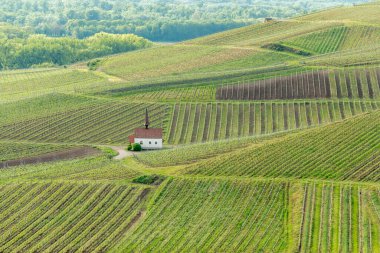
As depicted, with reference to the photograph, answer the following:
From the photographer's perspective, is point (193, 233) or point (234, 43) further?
point (234, 43)

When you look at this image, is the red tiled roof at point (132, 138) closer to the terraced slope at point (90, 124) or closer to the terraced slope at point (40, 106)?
the terraced slope at point (90, 124)

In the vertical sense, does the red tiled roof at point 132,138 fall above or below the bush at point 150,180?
below

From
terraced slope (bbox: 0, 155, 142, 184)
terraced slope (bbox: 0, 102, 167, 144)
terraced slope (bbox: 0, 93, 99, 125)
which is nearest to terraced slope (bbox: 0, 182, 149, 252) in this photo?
terraced slope (bbox: 0, 155, 142, 184)

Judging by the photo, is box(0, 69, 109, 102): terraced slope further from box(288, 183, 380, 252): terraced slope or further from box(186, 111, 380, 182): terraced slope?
box(288, 183, 380, 252): terraced slope

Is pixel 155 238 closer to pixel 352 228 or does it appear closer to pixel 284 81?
pixel 352 228

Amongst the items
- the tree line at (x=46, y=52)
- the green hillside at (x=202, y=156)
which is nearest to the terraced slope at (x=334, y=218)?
the green hillside at (x=202, y=156)

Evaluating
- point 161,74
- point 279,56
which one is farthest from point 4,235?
point 279,56
